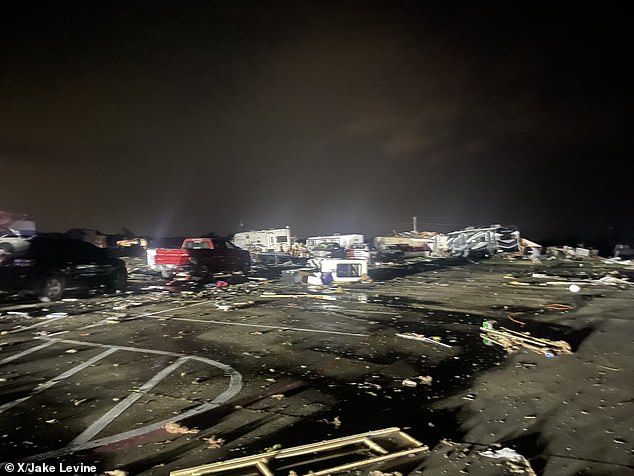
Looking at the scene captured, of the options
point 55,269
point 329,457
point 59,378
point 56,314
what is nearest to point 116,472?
point 329,457

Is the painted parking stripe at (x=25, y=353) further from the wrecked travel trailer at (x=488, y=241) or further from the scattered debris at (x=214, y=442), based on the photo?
the wrecked travel trailer at (x=488, y=241)

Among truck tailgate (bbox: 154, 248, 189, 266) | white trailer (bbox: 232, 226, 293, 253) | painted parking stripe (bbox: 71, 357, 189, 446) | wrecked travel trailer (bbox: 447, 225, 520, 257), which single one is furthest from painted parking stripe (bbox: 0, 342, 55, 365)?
wrecked travel trailer (bbox: 447, 225, 520, 257)

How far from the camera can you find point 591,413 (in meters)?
3.91

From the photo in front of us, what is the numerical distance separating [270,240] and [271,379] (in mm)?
31236

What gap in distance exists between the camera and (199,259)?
1591cm

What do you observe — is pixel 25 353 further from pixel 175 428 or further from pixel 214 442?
pixel 214 442

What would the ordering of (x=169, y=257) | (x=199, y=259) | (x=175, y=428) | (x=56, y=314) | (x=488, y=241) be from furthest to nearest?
(x=488, y=241)
(x=199, y=259)
(x=169, y=257)
(x=56, y=314)
(x=175, y=428)

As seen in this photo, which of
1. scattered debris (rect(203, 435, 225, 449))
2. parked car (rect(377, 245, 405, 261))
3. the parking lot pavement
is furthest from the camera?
parked car (rect(377, 245, 405, 261))

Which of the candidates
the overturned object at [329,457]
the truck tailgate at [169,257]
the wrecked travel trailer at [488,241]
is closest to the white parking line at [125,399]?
the overturned object at [329,457]

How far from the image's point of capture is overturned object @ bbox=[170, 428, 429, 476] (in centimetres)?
292

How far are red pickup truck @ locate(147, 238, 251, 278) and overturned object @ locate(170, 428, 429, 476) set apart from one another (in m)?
13.1

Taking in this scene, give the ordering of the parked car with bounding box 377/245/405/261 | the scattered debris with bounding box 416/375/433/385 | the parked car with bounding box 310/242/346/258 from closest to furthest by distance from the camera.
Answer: the scattered debris with bounding box 416/375/433/385 < the parked car with bounding box 310/242/346/258 < the parked car with bounding box 377/245/405/261

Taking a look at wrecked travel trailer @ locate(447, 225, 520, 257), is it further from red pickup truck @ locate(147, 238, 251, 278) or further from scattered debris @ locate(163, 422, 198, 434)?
scattered debris @ locate(163, 422, 198, 434)

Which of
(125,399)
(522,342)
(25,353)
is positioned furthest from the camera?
(522,342)
